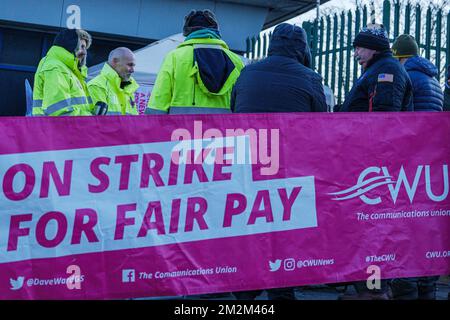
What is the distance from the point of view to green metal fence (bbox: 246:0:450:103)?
27.9 ft

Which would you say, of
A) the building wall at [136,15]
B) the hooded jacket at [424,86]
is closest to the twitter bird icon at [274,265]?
the hooded jacket at [424,86]

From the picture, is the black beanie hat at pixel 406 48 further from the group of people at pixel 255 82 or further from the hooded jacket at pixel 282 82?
the hooded jacket at pixel 282 82

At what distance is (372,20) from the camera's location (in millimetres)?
8555

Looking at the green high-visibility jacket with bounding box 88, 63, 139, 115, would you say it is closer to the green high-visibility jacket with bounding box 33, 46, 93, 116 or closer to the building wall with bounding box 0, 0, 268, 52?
the green high-visibility jacket with bounding box 33, 46, 93, 116

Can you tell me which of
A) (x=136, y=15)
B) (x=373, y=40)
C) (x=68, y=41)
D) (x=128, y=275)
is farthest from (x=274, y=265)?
(x=136, y=15)

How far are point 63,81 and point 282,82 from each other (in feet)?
6.13

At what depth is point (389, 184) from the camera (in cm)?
452

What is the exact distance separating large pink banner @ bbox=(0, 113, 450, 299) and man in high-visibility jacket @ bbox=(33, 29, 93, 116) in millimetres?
1101

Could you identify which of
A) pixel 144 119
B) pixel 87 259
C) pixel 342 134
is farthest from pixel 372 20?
pixel 87 259

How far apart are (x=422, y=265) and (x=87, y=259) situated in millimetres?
2305

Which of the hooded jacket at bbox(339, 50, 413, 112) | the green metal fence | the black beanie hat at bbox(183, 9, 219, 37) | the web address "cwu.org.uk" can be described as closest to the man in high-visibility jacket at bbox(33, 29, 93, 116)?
the black beanie hat at bbox(183, 9, 219, 37)

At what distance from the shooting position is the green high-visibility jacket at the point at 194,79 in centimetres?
507

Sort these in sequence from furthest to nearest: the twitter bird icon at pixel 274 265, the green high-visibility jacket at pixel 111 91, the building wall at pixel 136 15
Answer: the building wall at pixel 136 15 < the green high-visibility jacket at pixel 111 91 < the twitter bird icon at pixel 274 265

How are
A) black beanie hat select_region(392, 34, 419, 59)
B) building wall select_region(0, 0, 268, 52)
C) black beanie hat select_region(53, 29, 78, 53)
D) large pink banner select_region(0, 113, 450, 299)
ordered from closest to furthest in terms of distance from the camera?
large pink banner select_region(0, 113, 450, 299) → black beanie hat select_region(53, 29, 78, 53) → black beanie hat select_region(392, 34, 419, 59) → building wall select_region(0, 0, 268, 52)
